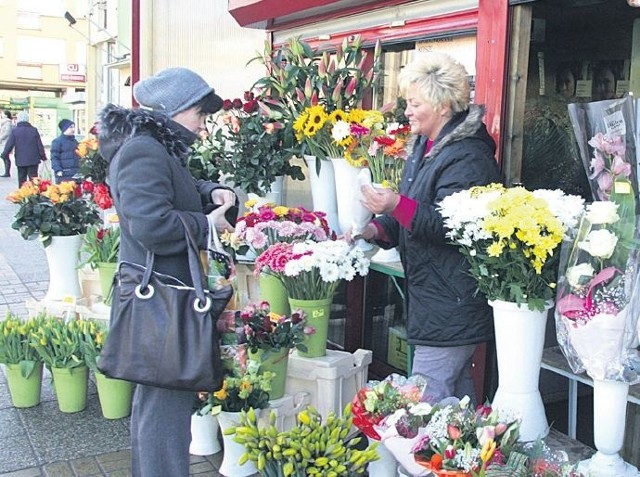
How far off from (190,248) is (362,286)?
2013 millimetres

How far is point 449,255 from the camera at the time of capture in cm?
270

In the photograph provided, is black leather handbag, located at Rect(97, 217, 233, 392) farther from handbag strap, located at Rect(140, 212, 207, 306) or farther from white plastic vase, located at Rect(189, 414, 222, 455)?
white plastic vase, located at Rect(189, 414, 222, 455)

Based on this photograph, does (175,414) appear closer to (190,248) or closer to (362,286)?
(190,248)

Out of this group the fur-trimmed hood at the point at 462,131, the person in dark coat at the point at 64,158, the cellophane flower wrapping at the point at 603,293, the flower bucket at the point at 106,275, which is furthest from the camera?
the person in dark coat at the point at 64,158

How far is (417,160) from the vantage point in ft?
9.72

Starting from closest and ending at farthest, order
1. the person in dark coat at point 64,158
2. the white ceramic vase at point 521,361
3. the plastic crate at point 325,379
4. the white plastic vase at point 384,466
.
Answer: the white ceramic vase at point 521,361
the white plastic vase at point 384,466
the plastic crate at point 325,379
the person in dark coat at point 64,158

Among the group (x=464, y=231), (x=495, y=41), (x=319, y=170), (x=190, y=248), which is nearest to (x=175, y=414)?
(x=190, y=248)

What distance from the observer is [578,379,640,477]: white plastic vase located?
2.29 meters

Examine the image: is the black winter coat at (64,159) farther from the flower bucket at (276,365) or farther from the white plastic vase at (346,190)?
the flower bucket at (276,365)

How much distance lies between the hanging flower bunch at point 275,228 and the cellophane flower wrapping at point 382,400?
3.35ft

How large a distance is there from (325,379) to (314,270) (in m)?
0.51

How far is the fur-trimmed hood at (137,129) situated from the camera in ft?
8.34

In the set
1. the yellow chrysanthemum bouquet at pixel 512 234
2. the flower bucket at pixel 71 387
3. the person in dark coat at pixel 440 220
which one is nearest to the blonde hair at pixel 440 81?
the person in dark coat at pixel 440 220

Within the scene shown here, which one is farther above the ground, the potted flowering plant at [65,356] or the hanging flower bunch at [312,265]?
the hanging flower bunch at [312,265]
